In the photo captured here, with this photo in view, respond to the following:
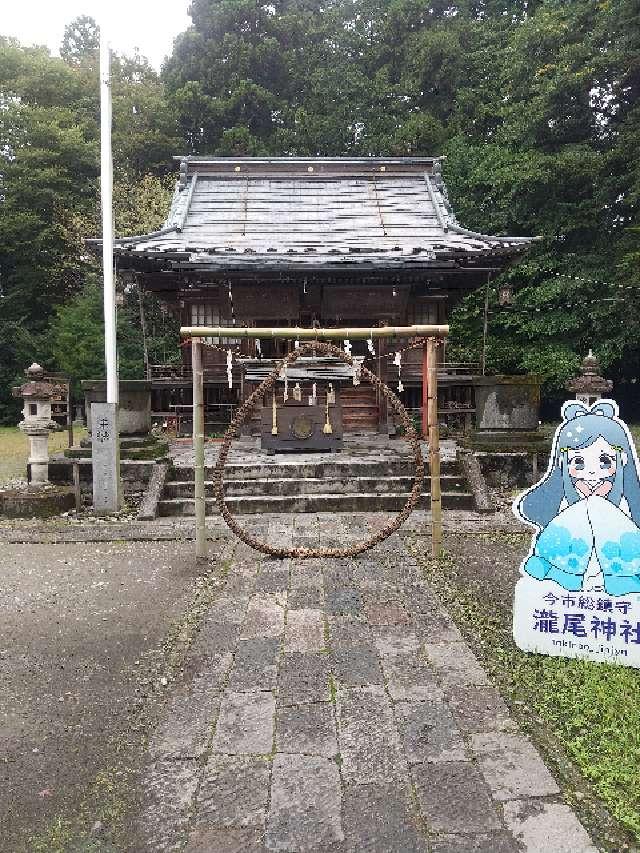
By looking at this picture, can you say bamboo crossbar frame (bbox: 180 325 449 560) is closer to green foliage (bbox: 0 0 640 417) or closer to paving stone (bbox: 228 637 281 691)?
paving stone (bbox: 228 637 281 691)

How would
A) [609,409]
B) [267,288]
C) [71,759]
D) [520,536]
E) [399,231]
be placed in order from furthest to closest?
[399,231] → [267,288] → [520,536] → [609,409] → [71,759]

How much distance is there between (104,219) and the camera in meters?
9.16

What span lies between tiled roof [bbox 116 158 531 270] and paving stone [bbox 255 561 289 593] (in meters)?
7.46

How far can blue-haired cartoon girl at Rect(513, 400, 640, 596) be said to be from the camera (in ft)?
13.7

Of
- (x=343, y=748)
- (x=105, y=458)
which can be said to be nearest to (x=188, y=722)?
(x=343, y=748)

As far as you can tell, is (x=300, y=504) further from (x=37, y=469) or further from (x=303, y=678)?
(x=303, y=678)

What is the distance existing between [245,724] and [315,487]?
5974 mm

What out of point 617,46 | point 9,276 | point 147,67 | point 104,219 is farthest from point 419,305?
point 147,67

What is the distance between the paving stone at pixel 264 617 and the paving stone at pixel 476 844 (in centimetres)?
234

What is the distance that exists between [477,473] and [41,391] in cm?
683

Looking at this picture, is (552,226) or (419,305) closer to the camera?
(419,305)

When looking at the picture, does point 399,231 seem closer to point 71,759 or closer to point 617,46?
point 617,46

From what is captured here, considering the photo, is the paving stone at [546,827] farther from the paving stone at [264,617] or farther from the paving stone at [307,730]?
the paving stone at [264,617]

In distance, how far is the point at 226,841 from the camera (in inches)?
101
